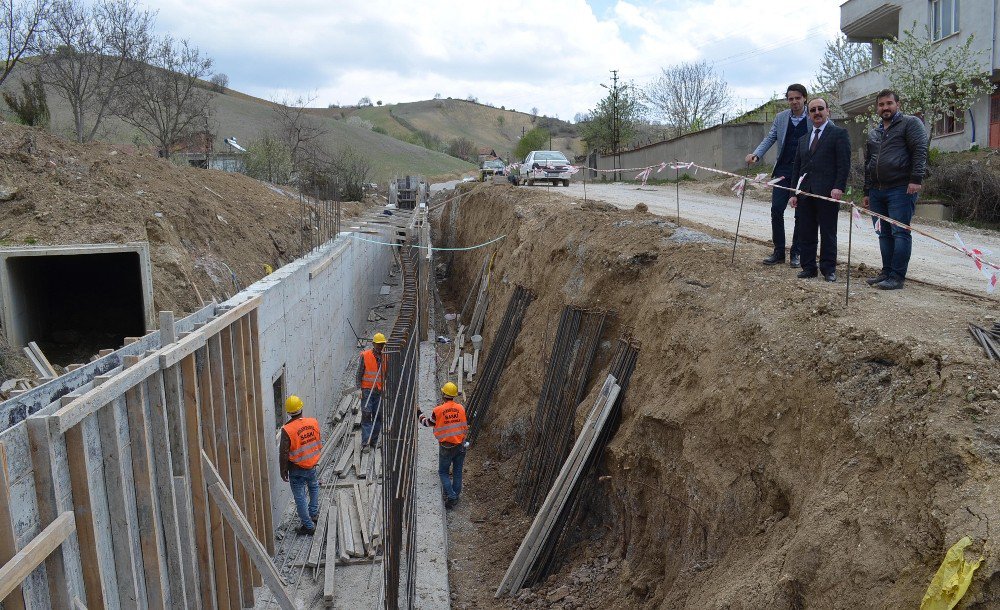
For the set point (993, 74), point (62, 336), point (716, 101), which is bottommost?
point (62, 336)

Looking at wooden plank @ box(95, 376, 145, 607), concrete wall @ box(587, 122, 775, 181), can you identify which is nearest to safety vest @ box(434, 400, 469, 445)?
wooden plank @ box(95, 376, 145, 607)

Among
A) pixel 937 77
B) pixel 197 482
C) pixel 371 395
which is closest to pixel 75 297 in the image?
pixel 371 395

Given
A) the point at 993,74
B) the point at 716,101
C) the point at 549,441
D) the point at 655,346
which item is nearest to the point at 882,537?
the point at 655,346

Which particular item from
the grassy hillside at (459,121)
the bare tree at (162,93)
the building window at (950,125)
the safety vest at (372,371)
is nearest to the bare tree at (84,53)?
the bare tree at (162,93)

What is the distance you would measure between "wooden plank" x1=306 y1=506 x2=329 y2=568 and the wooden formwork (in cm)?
57

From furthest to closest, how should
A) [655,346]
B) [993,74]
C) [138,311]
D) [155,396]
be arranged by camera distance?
1. [993,74]
2. [138,311]
3. [655,346]
4. [155,396]

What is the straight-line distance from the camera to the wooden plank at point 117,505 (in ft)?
16.1

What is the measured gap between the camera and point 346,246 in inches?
661

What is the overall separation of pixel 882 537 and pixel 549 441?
202 inches

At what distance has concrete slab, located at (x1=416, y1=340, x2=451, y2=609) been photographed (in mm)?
7703

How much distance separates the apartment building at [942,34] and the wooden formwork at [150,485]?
2369 centimetres

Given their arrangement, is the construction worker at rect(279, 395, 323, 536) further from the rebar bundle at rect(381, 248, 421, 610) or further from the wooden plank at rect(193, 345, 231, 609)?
the wooden plank at rect(193, 345, 231, 609)

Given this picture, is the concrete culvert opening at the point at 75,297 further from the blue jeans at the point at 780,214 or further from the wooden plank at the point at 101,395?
the blue jeans at the point at 780,214

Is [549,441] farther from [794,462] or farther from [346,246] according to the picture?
[346,246]
